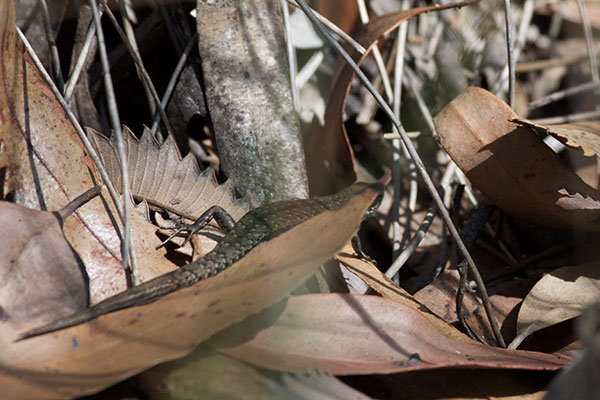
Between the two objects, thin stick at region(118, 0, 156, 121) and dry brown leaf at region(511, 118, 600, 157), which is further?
thin stick at region(118, 0, 156, 121)

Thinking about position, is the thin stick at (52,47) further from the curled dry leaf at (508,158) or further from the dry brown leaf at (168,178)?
the curled dry leaf at (508,158)

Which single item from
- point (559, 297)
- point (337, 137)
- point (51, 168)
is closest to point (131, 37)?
point (51, 168)

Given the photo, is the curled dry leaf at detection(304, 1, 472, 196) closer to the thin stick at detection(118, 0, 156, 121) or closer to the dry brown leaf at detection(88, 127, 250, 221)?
the dry brown leaf at detection(88, 127, 250, 221)

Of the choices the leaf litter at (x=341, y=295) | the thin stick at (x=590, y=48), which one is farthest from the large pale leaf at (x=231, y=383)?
the thin stick at (x=590, y=48)

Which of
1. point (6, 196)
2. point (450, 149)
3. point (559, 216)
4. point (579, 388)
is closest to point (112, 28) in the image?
point (6, 196)

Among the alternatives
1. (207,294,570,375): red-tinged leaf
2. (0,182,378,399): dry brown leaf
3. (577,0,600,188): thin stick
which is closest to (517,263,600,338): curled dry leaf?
(207,294,570,375): red-tinged leaf

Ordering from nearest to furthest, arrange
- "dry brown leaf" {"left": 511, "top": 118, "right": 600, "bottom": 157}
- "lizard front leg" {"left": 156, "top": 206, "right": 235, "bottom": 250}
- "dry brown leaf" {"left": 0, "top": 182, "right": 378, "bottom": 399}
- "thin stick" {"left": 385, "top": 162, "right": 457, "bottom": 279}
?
"dry brown leaf" {"left": 0, "top": 182, "right": 378, "bottom": 399} < "dry brown leaf" {"left": 511, "top": 118, "right": 600, "bottom": 157} < "lizard front leg" {"left": 156, "top": 206, "right": 235, "bottom": 250} < "thin stick" {"left": 385, "top": 162, "right": 457, "bottom": 279}

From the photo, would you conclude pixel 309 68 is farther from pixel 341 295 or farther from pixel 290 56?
pixel 341 295
